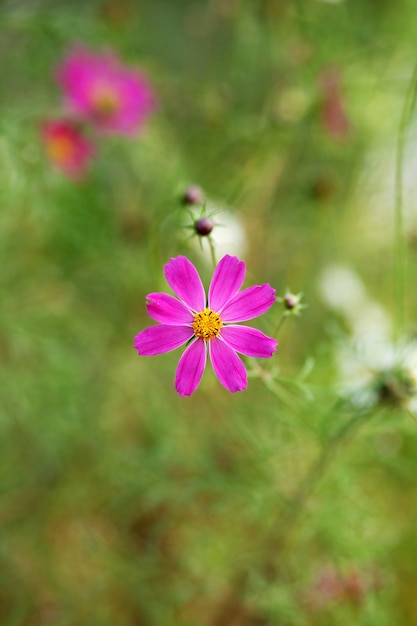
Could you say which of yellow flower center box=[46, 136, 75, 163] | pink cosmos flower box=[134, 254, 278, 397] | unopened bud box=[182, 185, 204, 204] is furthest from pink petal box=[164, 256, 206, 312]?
yellow flower center box=[46, 136, 75, 163]

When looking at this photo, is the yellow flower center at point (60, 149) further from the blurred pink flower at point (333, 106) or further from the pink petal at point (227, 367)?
the pink petal at point (227, 367)

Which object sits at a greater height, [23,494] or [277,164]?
[277,164]

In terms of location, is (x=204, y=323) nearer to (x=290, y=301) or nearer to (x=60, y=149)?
(x=290, y=301)

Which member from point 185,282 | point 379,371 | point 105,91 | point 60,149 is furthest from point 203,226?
point 105,91

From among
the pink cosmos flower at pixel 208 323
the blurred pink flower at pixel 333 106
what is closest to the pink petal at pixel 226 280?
the pink cosmos flower at pixel 208 323

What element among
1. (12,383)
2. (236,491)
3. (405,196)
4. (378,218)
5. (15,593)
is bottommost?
(15,593)

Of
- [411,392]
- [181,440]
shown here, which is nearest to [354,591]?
[411,392]

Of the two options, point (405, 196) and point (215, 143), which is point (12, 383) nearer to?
point (215, 143)
